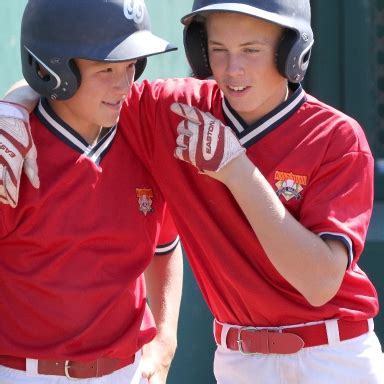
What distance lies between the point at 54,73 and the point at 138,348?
100 cm

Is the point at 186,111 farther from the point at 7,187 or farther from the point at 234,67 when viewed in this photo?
the point at 7,187

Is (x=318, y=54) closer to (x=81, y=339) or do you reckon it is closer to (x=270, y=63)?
(x=270, y=63)

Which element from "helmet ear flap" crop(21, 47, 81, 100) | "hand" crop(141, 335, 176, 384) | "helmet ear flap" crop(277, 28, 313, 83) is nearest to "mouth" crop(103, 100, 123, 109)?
"helmet ear flap" crop(21, 47, 81, 100)

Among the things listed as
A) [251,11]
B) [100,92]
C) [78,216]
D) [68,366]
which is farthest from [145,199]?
[251,11]

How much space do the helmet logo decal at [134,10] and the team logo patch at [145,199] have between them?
0.59m

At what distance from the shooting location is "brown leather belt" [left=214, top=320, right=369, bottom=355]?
379cm

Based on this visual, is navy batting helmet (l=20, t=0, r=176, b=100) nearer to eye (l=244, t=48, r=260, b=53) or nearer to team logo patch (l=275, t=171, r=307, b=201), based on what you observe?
eye (l=244, t=48, r=260, b=53)

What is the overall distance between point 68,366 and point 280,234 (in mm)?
838

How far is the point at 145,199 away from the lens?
3.89 meters

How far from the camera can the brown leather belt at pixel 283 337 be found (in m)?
3.79

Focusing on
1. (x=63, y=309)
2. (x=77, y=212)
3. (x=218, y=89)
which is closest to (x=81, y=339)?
(x=63, y=309)

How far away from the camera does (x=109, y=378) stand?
3773 millimetres

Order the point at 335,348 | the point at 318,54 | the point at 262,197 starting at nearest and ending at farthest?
the point at 262,197, the point at 335,348, the point at 318,54

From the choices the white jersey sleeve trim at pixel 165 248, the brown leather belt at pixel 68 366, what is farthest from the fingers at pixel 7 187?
the white jersey sleeve trim at pixel 165 248
